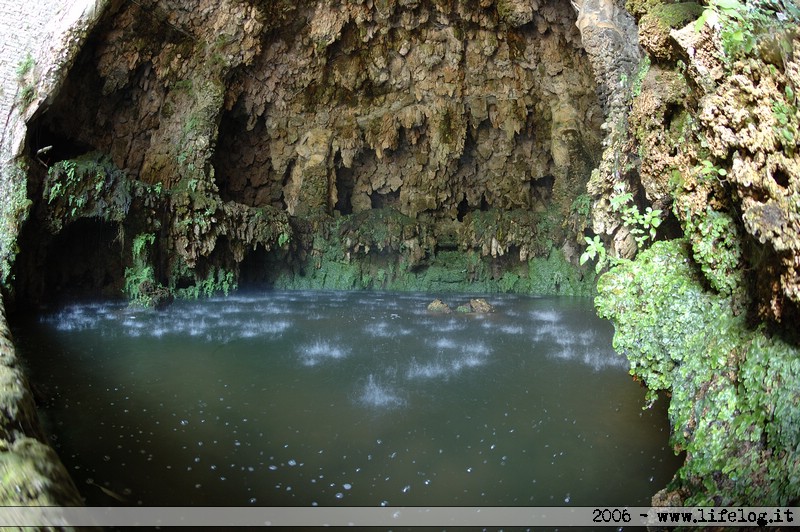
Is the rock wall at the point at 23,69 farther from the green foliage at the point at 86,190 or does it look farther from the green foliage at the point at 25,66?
the green foliage at the point at 86,190

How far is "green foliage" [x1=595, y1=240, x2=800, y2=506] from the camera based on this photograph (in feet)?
9.57

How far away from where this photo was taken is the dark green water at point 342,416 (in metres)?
4.06

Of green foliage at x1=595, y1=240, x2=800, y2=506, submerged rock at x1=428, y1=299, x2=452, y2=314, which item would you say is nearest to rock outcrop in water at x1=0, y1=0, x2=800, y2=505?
green foliage at x1=595, y1=240, x2=800, y2=506

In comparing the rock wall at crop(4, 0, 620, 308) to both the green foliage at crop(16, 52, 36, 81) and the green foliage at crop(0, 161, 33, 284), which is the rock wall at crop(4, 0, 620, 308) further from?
the green foliage at crop(0, 161, 33, 284)

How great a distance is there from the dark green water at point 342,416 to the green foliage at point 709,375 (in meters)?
0.86

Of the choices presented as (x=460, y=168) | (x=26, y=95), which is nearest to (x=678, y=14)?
(x=26, y=95)

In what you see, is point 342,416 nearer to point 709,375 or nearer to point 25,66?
Result: point 709,375

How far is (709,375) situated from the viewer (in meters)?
3.60

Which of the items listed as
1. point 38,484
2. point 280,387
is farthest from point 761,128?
point 280,387

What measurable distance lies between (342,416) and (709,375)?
11.8 feet

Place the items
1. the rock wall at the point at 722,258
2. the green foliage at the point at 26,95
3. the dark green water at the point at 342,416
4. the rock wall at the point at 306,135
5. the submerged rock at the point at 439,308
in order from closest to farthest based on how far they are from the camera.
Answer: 1. the rock wall at the point at 722,258
2. the dark green water at the point at 342,416
3. the green foliage at the point at 26,95
4. the rock wall at the point at 306,135
5. the submerged rock at the point at 439,308

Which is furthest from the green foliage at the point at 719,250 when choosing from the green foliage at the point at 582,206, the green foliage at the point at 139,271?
the green foliage at the point at 139,271

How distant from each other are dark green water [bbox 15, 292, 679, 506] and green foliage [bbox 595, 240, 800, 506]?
0.86 m

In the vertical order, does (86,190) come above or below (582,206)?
below
